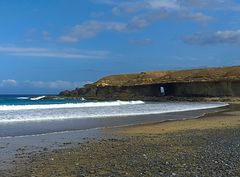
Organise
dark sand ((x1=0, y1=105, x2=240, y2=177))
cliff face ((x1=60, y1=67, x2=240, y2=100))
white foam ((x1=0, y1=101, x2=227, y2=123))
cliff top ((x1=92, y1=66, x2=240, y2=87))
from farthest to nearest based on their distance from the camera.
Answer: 1. cliff top ((x1=92, y1=66, x2=240, y2=87))
2. cliff face ((x1=60, y1=67, x2=240, y2=100))
3. white foam ((x1=0, y1=101, x2=227, y2=123))
4. dark sand ((x1=0, y1=105, x2=240, y2=177))

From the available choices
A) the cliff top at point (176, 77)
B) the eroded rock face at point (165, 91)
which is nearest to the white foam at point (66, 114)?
the eroded rock face at point (165, 91)

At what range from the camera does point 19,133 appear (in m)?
18.5

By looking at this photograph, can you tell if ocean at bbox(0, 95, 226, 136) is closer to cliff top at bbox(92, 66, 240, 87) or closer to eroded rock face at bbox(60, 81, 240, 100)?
eroded rock face at bbox(60, 81, 240, 100)

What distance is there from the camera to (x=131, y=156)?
11.6m

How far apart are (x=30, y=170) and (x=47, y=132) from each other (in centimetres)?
896

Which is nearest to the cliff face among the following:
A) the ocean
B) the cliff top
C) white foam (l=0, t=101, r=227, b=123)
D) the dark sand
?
the cliff top

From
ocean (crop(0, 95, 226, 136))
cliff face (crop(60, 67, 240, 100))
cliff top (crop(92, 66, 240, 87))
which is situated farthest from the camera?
cliff top (crop(92, 66, 240, 87))

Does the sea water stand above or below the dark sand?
above

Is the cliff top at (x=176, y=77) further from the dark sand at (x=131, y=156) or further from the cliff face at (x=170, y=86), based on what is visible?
the dark sand at (x=131, y=156)

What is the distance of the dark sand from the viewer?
31.2 ft

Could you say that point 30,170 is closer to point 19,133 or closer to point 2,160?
point 2,160

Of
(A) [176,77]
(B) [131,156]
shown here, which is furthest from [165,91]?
(B) [131,156]

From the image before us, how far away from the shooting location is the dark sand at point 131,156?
951 centimetres

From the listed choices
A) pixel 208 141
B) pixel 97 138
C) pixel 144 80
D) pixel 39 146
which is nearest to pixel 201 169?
pixel 208 141
